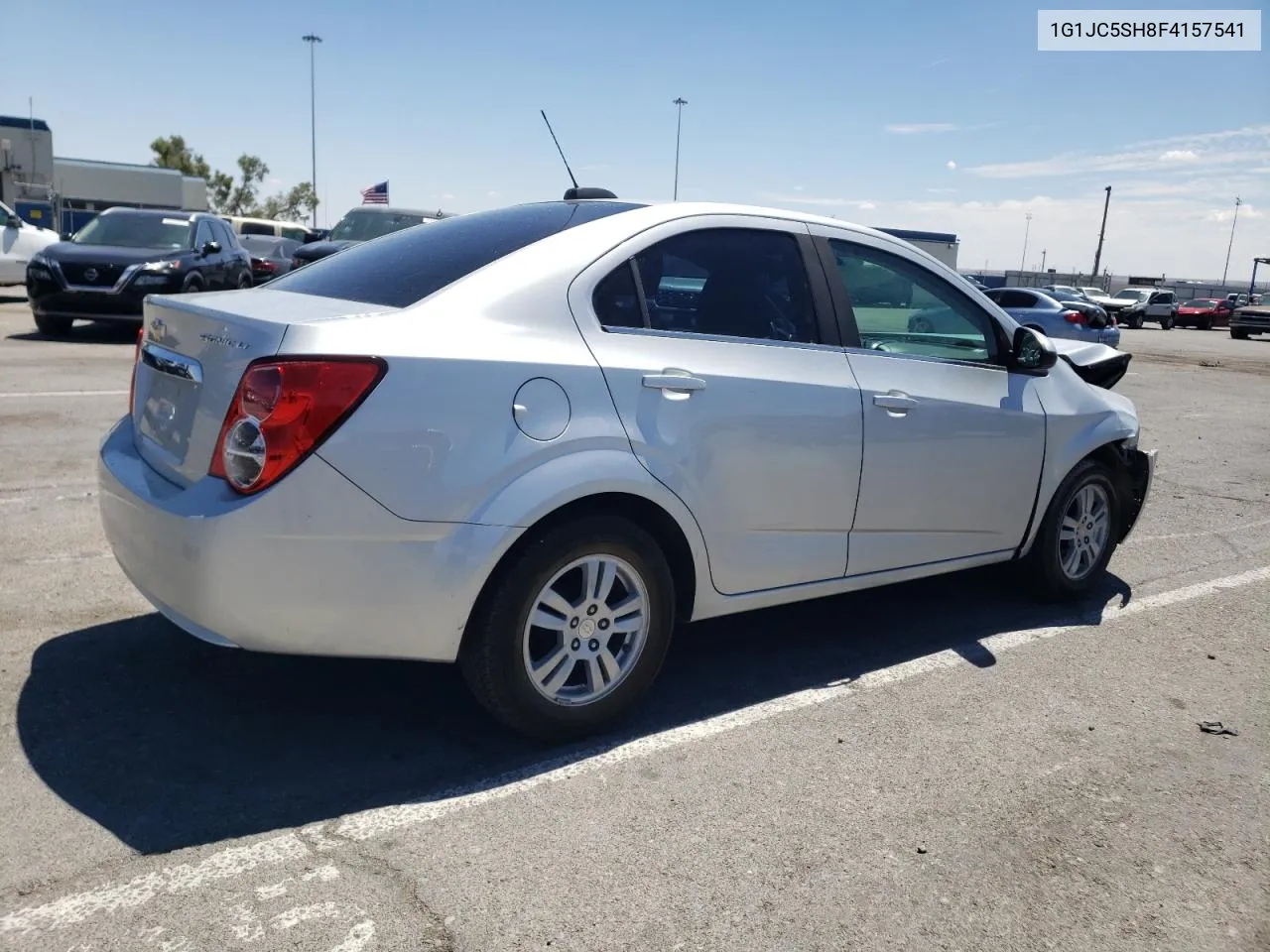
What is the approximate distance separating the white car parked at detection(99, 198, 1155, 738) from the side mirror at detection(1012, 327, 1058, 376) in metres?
0.18

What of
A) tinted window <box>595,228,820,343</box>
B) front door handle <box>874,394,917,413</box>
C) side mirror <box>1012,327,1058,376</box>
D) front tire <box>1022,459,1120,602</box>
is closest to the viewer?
tinted window <box>595,228,820,343</box>

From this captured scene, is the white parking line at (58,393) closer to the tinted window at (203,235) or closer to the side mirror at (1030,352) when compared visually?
the tinted window at (203,235)

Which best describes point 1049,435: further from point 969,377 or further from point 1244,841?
point 1244,841

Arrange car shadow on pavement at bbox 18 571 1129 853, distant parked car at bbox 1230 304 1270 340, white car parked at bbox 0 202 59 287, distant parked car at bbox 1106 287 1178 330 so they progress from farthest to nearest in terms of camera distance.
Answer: distant parked car at bbox 1106 287 1178 330
distant parked car at bbox 1230 304 1270 340
white car parked at bbox 0 202 59 287
car shadow on pavement at bbox 18 571 1129 853

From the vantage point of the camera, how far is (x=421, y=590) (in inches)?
118

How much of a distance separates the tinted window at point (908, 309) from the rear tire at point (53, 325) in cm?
1218

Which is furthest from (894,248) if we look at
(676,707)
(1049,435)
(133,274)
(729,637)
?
(133,274)

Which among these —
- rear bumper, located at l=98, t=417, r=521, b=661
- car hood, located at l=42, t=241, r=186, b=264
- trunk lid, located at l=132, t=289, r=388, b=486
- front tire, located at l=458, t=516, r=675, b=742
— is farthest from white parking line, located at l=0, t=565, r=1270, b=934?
car hood, located at l=42, t=241, r=186, b=264

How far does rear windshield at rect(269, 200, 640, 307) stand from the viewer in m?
3.40

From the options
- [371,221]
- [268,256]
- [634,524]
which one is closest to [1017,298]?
[371,221]

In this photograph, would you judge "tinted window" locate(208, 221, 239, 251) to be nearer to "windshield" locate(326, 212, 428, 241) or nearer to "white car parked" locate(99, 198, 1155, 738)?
"windshield" locate(326, 212, 428, 241)

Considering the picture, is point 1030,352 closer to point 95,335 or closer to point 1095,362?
point 1095,362

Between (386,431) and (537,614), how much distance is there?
28.8 inches

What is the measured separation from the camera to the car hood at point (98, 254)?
42.5 feet
